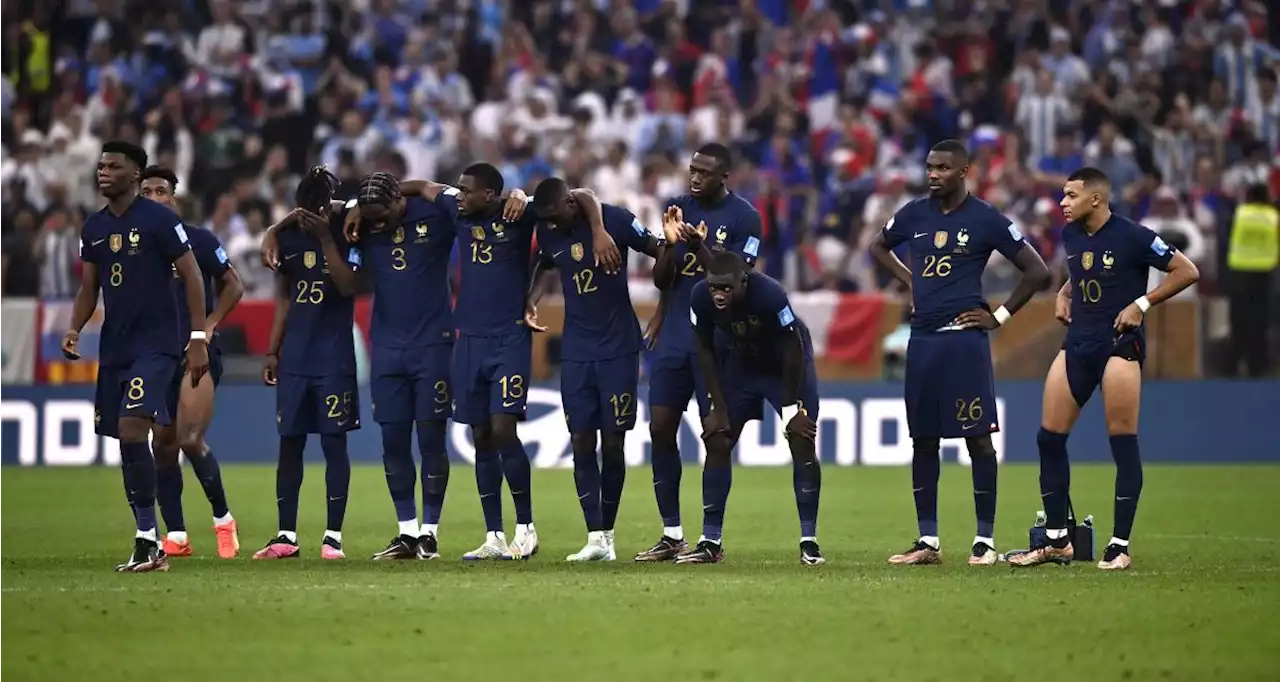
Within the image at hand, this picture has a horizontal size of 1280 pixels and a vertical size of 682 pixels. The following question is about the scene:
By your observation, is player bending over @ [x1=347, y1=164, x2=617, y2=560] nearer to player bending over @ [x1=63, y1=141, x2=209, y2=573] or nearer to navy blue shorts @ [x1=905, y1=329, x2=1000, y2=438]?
player bending over @ [x1=63, y1=141, x2=209, y2=573]

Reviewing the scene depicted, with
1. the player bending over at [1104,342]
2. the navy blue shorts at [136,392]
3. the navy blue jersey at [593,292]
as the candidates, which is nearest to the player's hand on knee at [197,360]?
the navy blue shorts at [136,392]

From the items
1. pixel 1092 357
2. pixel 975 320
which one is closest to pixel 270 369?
pixel 975 320

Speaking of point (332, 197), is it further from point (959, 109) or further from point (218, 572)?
point (959, 109)

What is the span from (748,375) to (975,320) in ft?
5.04

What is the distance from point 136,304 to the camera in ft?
44.9

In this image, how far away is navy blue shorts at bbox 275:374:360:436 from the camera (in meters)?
14.5

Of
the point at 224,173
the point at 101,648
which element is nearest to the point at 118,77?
the point at 224,173

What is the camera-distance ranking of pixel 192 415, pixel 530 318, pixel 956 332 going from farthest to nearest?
pixel 192 415
pixel 530 318
pixel 956 332

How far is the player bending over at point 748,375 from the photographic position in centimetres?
1355

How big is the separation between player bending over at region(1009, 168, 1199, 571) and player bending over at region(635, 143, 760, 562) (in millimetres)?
2170

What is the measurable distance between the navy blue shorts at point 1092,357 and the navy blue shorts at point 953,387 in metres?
0.53

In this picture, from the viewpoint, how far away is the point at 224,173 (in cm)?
2886

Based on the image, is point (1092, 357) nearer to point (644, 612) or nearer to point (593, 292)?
point (593, 292)

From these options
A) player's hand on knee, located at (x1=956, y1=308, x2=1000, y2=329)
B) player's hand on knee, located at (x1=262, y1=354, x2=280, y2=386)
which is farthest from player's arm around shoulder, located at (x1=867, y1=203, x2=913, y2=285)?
player's hand on knee, located at (x1=262, y1=354, x2=280, y2=386)
